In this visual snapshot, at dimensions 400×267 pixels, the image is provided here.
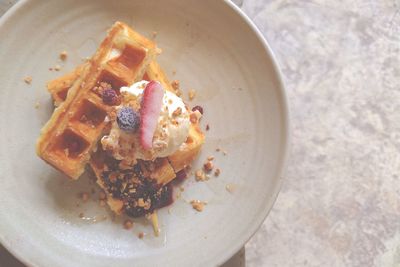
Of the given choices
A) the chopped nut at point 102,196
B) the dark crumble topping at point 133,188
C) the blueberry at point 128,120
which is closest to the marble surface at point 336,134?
the dark crumble topping at point 133,188

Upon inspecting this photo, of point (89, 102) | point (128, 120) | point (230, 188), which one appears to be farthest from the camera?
point (230, 188)

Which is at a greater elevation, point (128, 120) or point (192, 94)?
point (128, 120)

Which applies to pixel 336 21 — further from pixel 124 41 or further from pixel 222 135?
pixel 124 41

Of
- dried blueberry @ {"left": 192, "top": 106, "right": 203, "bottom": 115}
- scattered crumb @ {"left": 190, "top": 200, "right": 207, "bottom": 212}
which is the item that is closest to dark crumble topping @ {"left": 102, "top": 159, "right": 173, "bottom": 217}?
scattered crumb @ {"left": 190, "top": 200, "right": 207, "bottom": 212}

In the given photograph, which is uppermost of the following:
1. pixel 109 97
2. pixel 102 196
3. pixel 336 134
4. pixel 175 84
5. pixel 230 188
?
pixel 109 97

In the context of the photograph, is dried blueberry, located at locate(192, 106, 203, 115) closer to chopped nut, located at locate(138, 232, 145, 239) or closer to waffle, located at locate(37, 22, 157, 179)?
waffle, located at locate(37, 22, 157, 179)

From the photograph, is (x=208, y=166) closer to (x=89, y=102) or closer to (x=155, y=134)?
(x=155, y=134)

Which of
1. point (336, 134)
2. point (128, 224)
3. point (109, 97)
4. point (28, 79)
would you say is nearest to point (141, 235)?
point (128, 224)
